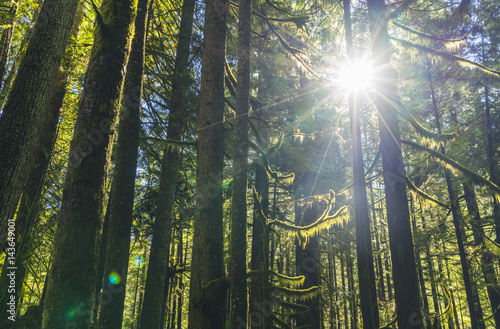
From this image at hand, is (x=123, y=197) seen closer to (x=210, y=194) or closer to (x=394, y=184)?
(x=210, y=194)

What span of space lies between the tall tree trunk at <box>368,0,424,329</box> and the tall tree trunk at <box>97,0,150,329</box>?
6.17 m

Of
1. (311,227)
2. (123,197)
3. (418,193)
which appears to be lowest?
(311,227)

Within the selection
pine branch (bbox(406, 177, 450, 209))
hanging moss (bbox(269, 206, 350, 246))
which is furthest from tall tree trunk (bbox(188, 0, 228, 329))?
pine branch (bbox(406, 177, 450, 209))

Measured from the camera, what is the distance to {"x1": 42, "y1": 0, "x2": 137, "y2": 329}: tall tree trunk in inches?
97.2

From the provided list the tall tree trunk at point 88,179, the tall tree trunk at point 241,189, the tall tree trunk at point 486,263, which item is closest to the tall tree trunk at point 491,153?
the tall tree trunk at point 486,263

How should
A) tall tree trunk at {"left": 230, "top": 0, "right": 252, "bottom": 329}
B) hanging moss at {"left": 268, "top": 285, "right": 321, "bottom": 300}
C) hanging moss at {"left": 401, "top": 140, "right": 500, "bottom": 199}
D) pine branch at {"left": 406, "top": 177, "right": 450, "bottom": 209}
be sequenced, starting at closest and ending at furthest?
hanging moss at {"left": 268, "top": 285, "right": 321, "bottom": 300}, tall tree trunk at {"left": 230, "top": 0, "right": 252, "bottom": 329}, hanging moss at {"left": 401, "top": 140, "right": 500, "bottom": 199}, pine branch at {"left": 406, "top": 177, "right": 450, "bottom": 209}

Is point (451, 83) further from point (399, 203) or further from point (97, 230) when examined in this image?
point (97, 230)

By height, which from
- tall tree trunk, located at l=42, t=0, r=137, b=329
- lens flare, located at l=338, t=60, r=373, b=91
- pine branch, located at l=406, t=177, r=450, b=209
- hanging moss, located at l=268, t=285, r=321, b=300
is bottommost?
hanging moss, located at l=268, t=285, r=321, b=300

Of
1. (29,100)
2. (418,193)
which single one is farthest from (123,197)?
(418,193)

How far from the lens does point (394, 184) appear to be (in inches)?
262

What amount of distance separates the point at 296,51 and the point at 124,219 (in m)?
6.70

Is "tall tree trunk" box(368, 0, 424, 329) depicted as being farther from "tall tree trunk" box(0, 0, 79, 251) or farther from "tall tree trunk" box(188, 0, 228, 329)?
"tall tree trunk" box(0, 0, 79, 251)

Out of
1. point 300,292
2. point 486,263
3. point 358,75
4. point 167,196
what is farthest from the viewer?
point 486,263

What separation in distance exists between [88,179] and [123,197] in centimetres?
227
